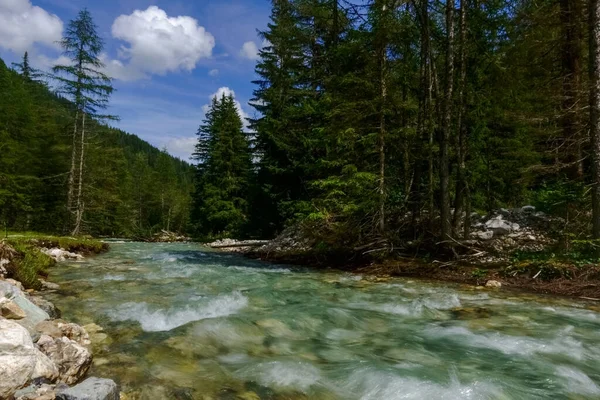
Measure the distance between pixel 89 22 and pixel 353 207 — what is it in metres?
24.1

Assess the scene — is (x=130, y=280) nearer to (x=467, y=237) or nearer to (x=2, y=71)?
(x=467, y=237)

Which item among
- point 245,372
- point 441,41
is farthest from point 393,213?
point 245,372

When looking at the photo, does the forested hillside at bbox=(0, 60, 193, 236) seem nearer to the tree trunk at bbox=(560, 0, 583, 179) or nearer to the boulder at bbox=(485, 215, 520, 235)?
the boulder at bbox=(485, 215, 520, 235)

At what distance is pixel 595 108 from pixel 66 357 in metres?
11.2

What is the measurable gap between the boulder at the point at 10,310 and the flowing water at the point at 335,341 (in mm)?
953

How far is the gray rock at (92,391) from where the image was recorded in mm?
2898

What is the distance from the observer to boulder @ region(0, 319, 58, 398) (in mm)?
3010

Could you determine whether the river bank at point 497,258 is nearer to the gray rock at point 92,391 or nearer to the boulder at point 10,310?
the gray rock at point 92,391

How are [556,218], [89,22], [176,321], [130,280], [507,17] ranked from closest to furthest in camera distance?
[176,321], [130,280], [556,218], [507,17], [89,22]

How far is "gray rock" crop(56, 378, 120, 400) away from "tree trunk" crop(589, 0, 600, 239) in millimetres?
10167

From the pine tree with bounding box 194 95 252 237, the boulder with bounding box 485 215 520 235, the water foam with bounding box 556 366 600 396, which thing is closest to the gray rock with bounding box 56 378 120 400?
the water foam with bounding box 556 366 600 396

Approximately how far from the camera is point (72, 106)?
1021 inches

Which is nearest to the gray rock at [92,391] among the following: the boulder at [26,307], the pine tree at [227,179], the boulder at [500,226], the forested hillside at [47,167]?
the boulder at [26,307]

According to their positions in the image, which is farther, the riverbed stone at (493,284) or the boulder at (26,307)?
the riverbed stone at (493,284)
